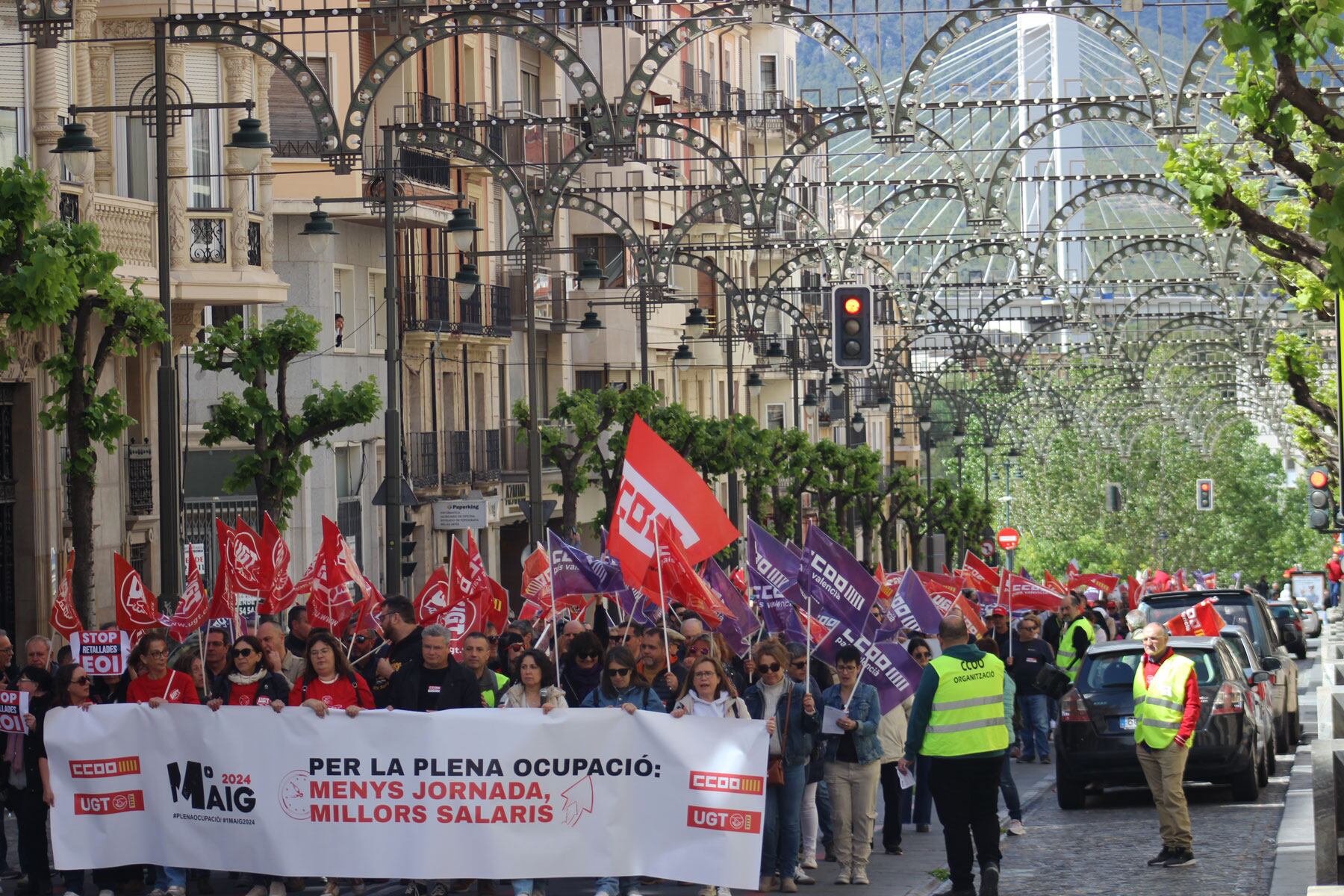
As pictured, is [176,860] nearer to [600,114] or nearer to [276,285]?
[600,114]

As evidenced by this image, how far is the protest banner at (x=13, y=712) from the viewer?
15594 mm

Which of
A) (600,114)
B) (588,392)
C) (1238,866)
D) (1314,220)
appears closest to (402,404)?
(588,392)

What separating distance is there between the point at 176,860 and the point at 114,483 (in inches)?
733

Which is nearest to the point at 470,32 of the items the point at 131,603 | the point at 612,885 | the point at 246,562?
the point at 246,562

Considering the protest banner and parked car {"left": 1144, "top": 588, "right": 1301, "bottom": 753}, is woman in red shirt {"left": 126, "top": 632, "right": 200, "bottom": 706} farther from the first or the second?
parked car {"left": 1144, "top": 588, "right": 1301, "bottom": 753}

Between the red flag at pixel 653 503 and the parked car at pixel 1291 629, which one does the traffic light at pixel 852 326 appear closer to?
the red flag at pixel 653 503

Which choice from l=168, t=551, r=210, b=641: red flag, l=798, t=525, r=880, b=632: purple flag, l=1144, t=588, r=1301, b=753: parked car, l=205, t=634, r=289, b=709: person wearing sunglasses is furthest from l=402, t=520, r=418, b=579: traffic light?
l=205, t=634, r=289, b=709: person wearing sunglasses

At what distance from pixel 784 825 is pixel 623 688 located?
143 centimetres

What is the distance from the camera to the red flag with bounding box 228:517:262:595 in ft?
73.5

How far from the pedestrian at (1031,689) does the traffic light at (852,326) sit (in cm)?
320

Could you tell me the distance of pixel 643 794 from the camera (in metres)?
13.8

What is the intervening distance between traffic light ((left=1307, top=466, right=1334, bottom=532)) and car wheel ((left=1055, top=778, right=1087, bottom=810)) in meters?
14.8

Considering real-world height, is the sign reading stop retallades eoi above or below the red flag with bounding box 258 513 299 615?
below

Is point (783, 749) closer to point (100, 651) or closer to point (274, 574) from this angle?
point (100, 651)
